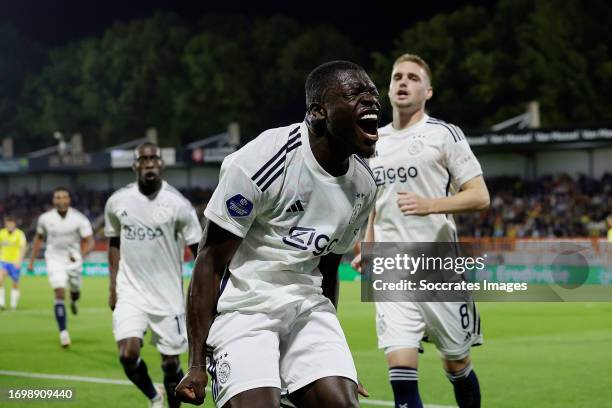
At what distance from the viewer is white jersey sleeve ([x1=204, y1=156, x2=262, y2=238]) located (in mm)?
4309

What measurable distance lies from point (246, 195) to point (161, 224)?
205 inches

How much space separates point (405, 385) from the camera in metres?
7.04

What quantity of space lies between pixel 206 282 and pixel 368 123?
0.98 meters

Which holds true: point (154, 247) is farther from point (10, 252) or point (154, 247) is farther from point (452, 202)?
point (10, 252)

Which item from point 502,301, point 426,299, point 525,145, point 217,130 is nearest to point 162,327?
point 426,299

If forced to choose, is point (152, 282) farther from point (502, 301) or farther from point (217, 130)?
point (217, 130)

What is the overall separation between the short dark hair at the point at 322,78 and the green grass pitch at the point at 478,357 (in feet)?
17.7

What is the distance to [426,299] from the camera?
285 inches

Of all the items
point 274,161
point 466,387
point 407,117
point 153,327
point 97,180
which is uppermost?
point 97,180

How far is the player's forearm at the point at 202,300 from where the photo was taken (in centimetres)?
436

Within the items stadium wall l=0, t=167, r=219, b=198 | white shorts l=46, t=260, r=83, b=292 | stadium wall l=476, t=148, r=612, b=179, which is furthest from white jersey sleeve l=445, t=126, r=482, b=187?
stadium wall l=0, t=167, r=219, b=198

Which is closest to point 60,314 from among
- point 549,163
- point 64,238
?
point 64,238

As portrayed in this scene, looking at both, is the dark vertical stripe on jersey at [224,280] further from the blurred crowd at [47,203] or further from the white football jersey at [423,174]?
the blurred crowd at [47,203]

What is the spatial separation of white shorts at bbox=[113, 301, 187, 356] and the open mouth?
16.8ft
